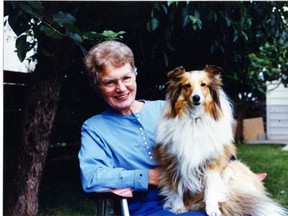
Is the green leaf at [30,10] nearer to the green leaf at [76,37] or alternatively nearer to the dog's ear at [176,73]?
the green leaf at [76,37]

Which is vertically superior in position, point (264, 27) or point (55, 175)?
point (264, 27)

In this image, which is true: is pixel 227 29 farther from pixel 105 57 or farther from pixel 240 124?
pixel 240 124

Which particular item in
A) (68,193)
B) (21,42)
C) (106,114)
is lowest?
(68,193)

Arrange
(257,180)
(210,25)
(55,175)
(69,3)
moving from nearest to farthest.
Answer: (257,180)
(69,3)
(210,25)
(55,175)

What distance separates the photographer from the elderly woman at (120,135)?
1699 mm

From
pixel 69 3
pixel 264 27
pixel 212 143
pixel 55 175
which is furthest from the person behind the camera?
pixel 55 175

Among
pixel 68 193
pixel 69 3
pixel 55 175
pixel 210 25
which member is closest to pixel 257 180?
pixel 210 25

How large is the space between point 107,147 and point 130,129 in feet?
0.38

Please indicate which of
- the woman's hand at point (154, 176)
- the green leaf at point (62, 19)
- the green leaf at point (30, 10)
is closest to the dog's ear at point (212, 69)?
the woman's hand at point (154, 176)

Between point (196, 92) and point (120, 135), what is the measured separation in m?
0.33

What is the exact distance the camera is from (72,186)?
12.9 feet

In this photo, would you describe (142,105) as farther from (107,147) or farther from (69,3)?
(69,3)

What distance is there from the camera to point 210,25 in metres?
2.93

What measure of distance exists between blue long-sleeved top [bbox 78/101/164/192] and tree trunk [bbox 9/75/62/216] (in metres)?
1.06
